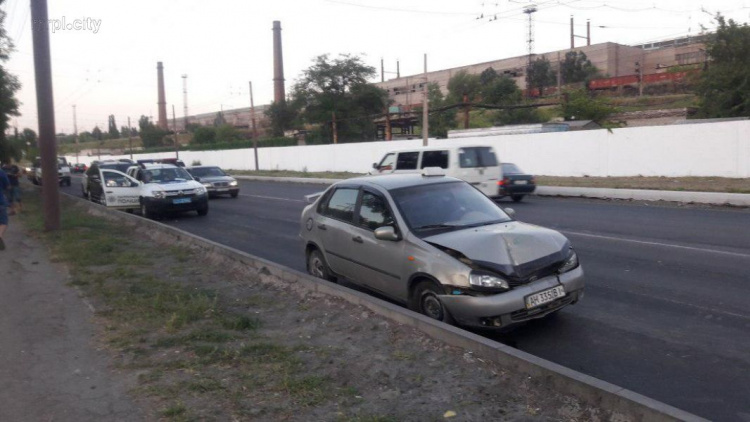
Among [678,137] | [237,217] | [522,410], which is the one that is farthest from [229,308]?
[678,137]

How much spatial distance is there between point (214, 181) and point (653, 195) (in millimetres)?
16640

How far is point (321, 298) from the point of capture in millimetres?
7176

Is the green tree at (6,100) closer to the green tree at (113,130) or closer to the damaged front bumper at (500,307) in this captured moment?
the damaged front bumper at (500,307)

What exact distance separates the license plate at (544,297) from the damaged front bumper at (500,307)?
29mm

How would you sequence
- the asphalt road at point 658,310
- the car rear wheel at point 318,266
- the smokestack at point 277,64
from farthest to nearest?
the smokestack at point 277,64 < the car rear wheel at point 318,266 < the asphalt road at point 658,310

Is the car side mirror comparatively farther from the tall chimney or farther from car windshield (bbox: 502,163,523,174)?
the tall chimney

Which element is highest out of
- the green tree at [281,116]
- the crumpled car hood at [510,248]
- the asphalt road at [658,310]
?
the green tree at [281,116]

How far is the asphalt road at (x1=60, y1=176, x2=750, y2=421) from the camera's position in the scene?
4836 mm

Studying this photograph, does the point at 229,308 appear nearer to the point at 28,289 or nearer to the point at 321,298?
the point at 321,298

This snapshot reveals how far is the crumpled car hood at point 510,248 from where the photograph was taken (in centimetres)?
575

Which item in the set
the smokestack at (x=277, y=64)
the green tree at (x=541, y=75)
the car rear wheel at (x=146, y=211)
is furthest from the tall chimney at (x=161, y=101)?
the car rear wheel at (x=146, y=211)

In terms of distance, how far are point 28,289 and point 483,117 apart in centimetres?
5984

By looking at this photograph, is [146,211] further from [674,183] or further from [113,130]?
[113,130]

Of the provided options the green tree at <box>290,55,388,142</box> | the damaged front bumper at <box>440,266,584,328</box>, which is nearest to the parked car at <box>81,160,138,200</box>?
the damaged front bumper at <box>440,266,584,328</box>
